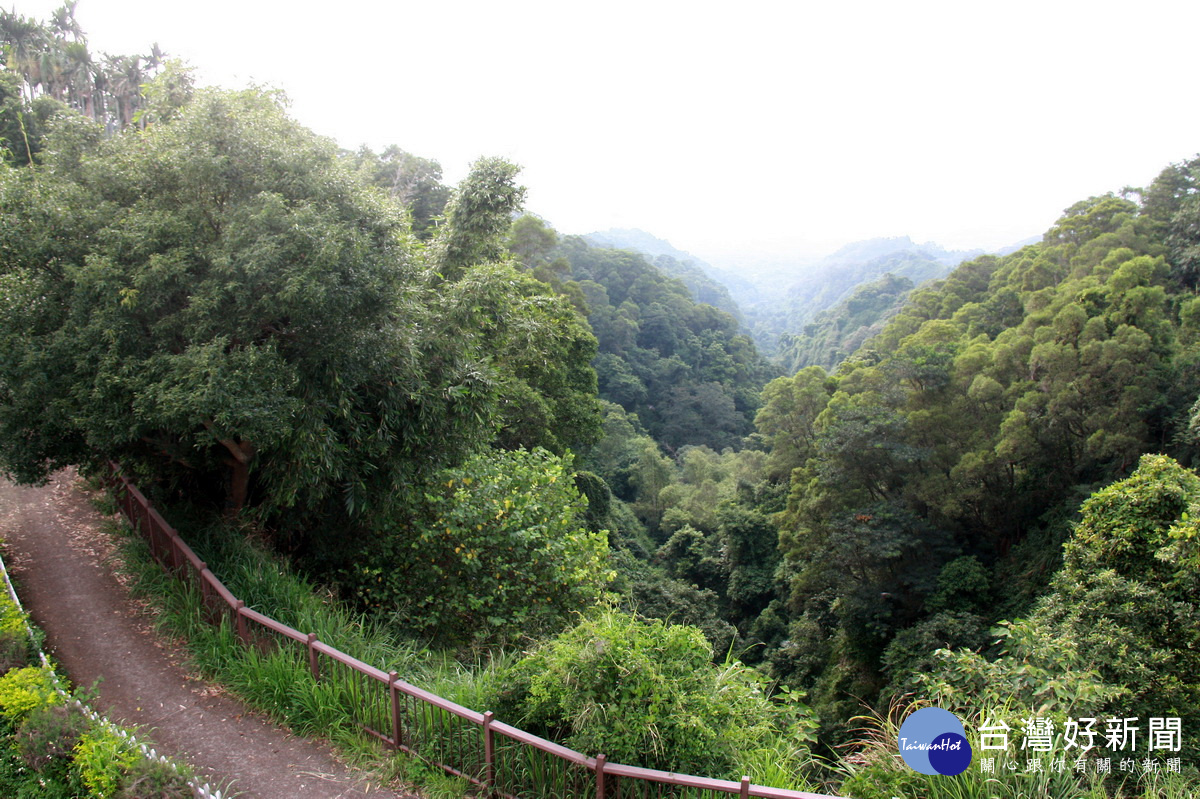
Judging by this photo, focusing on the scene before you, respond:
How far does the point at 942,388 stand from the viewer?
19.0 m

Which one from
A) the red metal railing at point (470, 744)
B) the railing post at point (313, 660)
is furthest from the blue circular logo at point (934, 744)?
the railing post at point (313, 660)

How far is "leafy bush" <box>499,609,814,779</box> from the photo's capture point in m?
4.00

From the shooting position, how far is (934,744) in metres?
3.81

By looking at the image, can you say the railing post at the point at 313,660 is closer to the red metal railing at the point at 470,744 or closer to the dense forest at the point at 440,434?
the red metal railing at the point at 470,744

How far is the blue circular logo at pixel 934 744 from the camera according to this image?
149 inches

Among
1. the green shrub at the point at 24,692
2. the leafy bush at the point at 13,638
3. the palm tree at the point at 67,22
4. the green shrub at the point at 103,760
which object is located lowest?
the green shrub at the point at 103,760

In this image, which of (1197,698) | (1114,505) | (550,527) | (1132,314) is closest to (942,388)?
(1132,314)

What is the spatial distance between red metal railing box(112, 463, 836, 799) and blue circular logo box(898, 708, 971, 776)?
2.56 feet

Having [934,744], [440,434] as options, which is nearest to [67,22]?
[440,434]

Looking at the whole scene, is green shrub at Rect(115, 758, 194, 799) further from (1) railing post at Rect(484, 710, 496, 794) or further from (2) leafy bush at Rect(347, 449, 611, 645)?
(2) leafy bush at Rect(347, 449, 611, 645)

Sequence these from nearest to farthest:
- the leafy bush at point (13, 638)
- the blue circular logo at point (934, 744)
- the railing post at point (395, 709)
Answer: the blue circular logo at point (934, 744) < the railing post at point (395, 709) < the leafy bush at point (13, 638)

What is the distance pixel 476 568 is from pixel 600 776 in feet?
13.3

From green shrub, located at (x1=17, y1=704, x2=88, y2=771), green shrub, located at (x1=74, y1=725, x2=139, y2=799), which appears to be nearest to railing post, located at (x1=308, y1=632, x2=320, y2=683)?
green shrub, located at (x1=74, y1=725, x2=139, y2=799)

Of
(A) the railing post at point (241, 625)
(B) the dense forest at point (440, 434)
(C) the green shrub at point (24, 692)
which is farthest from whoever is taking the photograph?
(A) the railing post at point (241, 625)
